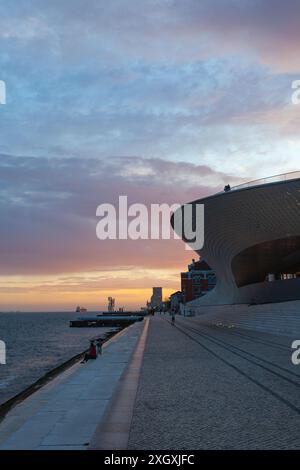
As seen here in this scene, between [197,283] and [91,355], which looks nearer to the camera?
[91,355]

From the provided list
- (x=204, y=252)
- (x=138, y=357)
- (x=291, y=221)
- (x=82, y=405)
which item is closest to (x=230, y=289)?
(x=204, y=252)

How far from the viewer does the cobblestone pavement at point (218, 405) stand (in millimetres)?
7566

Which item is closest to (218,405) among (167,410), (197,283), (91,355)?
(167,410)

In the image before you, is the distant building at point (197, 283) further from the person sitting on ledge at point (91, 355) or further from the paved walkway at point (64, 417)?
the paved walkway at point (64, 417)

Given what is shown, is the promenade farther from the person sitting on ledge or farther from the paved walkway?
the person sitting on ledge

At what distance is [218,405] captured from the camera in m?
10.4

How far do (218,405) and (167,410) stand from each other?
1215 millimetres

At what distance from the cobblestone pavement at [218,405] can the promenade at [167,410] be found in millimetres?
16

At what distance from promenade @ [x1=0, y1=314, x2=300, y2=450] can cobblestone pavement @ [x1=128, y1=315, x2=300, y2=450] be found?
2cm

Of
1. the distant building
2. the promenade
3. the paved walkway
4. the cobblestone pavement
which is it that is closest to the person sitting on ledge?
the cobblestone pavement

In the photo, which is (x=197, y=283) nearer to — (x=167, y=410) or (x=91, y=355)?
(x=91, y=355)

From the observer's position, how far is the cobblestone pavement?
757cm
